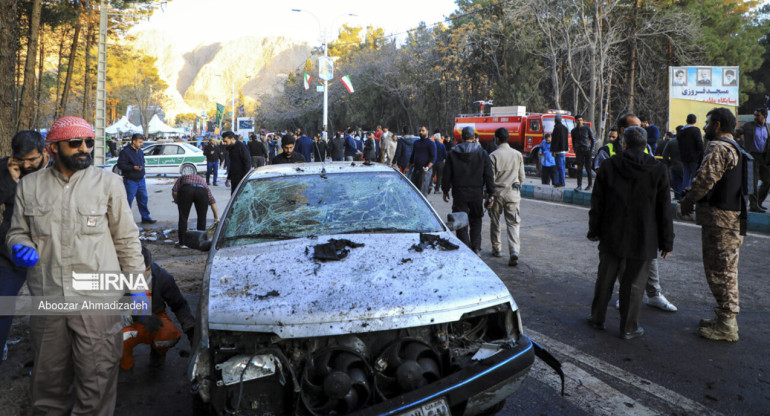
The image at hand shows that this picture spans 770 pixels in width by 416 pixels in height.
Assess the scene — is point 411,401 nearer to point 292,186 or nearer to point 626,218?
point 292,186

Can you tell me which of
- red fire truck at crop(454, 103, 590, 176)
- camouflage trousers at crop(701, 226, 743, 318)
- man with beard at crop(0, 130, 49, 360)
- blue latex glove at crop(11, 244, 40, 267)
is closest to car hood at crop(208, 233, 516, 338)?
blue latex glove at crop(11, 244, 40, 267)

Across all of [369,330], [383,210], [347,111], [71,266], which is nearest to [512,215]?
[383,210]

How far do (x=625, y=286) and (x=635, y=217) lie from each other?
0.56 m

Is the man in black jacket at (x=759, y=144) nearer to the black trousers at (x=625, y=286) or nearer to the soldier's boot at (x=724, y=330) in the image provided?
the soldier's boot at (x=724, y=330)

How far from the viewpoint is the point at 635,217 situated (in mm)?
4379

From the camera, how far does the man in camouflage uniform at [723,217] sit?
14.1 feet

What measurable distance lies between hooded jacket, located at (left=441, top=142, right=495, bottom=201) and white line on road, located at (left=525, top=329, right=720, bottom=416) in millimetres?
3061

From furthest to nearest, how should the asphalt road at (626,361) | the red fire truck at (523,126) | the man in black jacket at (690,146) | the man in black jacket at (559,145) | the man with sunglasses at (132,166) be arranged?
the red fire truck at (523,126) → the man in black jacket at (559,145) → the man in black jacket at (690,146) → the man with sunglasses at (132,166) → the asphalt road at (626,361)

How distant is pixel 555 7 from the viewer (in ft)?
81.9

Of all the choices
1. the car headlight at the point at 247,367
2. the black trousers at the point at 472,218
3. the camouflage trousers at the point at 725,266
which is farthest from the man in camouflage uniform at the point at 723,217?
the car headlight at the point at 247,367

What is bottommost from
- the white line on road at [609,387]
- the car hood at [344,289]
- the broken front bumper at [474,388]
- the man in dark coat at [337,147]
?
the white line on road at [609,387]

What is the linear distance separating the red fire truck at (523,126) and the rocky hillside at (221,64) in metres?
135

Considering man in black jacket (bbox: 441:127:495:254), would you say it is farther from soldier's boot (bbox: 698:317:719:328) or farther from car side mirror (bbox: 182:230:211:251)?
car side mirror (bbox: 182:230:211:251)

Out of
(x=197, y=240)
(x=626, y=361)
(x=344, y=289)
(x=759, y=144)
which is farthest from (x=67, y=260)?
(x=759, y=144)
